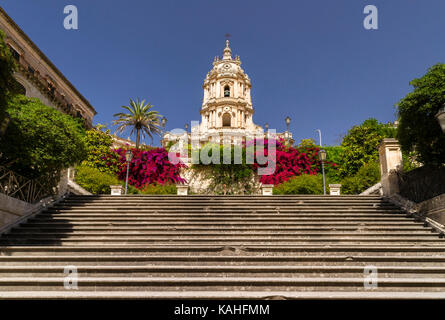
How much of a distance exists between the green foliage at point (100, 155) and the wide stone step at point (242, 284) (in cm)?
1965

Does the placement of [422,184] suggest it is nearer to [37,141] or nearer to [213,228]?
[213,228]

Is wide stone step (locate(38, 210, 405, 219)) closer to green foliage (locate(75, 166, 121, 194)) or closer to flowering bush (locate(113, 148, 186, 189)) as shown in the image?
green foliage (locate(75, 166, 121, 194))

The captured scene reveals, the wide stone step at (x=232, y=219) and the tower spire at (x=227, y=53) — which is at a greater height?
the tower spire at (x=227, y=53)

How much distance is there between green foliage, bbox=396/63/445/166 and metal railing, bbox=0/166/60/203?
40.3 feet

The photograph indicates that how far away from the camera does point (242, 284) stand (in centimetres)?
535

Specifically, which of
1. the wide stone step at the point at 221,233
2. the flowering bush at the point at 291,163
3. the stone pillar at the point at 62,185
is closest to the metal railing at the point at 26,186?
the stone pillar at the point at 62,185

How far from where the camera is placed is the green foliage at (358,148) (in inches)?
883

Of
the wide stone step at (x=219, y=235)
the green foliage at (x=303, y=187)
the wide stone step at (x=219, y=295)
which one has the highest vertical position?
the green foliage at (x=303, y=187)

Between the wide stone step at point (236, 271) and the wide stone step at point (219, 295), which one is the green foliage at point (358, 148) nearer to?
the wide stone step at point (236, 271)

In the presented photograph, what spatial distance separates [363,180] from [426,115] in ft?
32.3

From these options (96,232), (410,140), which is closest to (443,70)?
(410,140)

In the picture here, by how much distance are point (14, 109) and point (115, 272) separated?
669 cm

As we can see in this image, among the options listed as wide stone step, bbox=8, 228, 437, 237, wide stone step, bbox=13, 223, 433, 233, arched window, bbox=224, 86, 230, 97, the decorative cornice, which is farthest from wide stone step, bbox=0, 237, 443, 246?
arched window, bbox=224, 86, 230, 97

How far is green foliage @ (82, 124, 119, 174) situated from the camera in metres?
24.2
